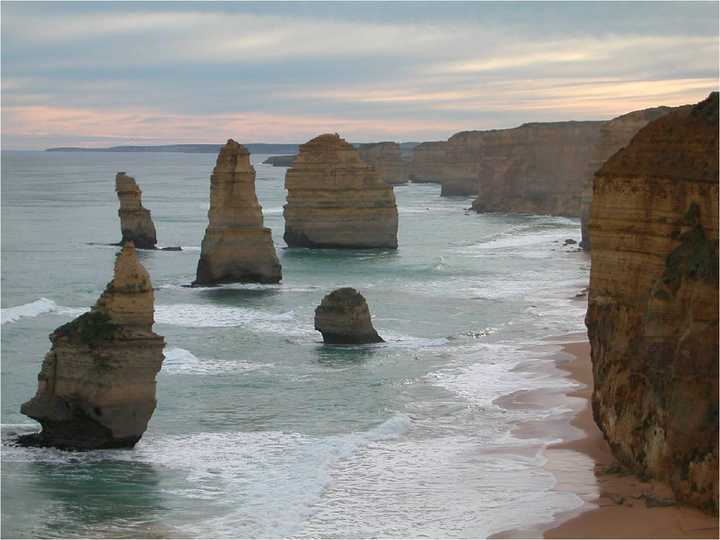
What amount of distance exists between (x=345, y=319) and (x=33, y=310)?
12694mm

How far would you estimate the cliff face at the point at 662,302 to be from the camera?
18.5 meters

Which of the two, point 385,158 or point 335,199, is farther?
point 385,158

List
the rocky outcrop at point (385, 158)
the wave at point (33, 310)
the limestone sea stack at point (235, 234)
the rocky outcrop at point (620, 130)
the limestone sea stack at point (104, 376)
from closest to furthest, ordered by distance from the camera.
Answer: the limestone sea stack at point (104, 376) < the wave at point (33, 310) < the limestone sea stack at point (235, 234) < the rocky outcrop at point (620, 130) < the rocky outcrop at point (385, 158)

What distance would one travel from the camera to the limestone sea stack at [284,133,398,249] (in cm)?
6875

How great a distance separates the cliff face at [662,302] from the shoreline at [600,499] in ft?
0.99

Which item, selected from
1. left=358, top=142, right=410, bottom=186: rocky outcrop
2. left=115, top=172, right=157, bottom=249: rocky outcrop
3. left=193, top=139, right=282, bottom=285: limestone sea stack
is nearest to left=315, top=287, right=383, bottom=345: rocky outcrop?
left=193, top=139, right=282, bottom=285: limestone sea stack

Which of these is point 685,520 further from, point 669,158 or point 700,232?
point 669,158

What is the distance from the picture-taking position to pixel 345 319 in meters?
37.3

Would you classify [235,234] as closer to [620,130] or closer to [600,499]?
[620,130]

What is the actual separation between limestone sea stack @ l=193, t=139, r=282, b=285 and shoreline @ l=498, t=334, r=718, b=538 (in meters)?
26.6

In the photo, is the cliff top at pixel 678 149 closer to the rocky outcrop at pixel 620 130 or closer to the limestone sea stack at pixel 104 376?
the limestone sea stack at pixel 104 376

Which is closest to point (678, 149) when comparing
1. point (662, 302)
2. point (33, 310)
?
point (662, 302)

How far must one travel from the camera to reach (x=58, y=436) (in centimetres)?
2384

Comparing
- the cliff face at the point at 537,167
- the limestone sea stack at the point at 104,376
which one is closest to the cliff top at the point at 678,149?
the limestone sea stack at the point at 104,376
